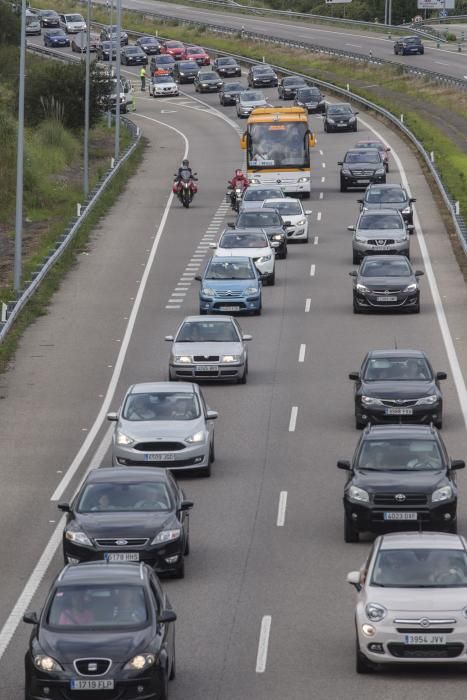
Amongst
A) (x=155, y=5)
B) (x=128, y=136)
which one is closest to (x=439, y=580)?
(x=128, y=136)

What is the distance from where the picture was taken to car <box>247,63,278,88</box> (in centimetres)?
10344

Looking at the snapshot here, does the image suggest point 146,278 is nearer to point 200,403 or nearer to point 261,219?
point 261,219

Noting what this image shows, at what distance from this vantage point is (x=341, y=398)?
35.0m

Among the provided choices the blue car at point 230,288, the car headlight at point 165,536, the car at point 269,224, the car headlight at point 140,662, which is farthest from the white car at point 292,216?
the car headlight at point 140,662

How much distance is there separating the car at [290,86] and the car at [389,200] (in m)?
39.6

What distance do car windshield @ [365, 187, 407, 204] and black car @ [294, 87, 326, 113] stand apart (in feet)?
113

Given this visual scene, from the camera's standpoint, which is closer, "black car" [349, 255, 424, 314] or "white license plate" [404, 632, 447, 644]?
"white license plate" [404, 632, 447, 644]

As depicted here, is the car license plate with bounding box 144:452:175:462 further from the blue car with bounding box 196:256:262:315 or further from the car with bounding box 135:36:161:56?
the car with bounding box 135:36:161:56

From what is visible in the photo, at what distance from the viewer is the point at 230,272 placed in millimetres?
43844

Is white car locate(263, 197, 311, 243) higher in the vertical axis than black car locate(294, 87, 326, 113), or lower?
higher

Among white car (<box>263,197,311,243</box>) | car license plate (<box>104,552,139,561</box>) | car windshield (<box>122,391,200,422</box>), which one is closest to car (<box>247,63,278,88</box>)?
white car (<box>263,197,311,243</box>)

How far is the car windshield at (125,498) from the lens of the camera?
75.2 ft

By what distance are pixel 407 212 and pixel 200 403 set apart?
27348 mm

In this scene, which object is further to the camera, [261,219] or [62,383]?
[261,219]
